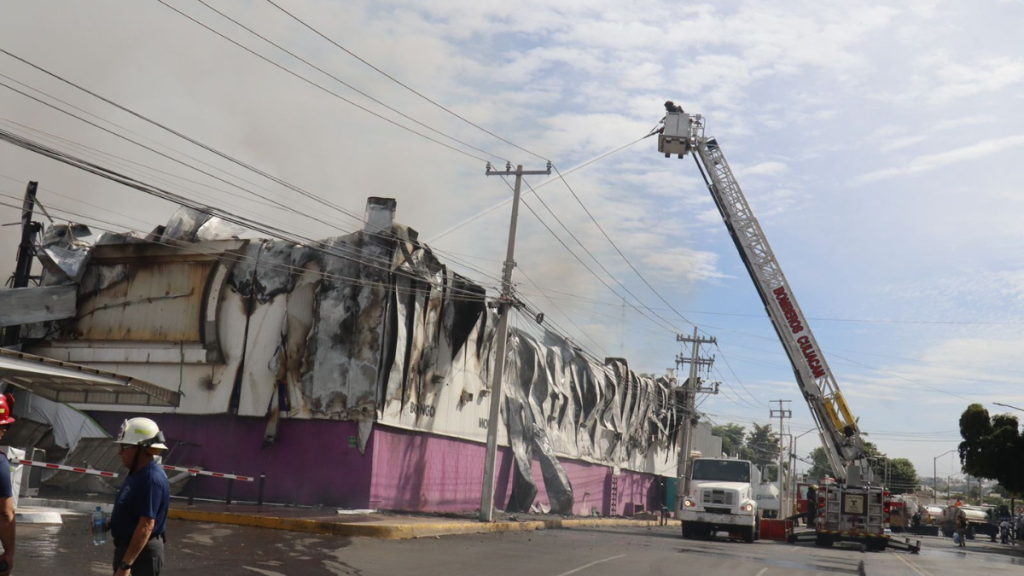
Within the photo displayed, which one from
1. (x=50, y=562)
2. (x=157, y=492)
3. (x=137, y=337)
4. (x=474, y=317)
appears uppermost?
(x=474, y=317)

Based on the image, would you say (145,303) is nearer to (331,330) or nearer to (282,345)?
(282,345)

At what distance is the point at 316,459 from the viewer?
2288 cm

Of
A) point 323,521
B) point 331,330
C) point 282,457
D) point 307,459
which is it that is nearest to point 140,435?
point 323,521

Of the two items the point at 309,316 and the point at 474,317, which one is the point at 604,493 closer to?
the point at 474,317

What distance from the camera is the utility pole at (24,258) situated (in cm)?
2336

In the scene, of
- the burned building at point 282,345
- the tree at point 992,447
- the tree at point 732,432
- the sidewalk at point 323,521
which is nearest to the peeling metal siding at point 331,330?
the burned building at point 282,345

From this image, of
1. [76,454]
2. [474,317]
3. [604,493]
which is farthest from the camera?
[604,493]

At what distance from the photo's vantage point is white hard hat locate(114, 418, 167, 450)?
5473mm

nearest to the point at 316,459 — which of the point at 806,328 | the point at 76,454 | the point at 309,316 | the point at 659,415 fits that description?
the point at 309,316

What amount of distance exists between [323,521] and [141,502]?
43.9 ft

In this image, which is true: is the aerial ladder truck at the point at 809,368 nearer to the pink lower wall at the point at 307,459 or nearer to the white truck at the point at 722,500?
the white truck at the point at 722,500

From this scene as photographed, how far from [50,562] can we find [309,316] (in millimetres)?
12994

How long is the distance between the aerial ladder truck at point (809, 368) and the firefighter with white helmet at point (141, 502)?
24.9 meters

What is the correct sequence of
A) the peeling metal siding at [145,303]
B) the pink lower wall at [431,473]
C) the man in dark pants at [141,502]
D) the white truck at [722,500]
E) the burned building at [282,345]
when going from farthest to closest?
the white truck at [722,500], the peeling metal siding at [145,303], the pink lower wall at [431,473], the burned building at [282,345], the man in dark pants at [141,502]
